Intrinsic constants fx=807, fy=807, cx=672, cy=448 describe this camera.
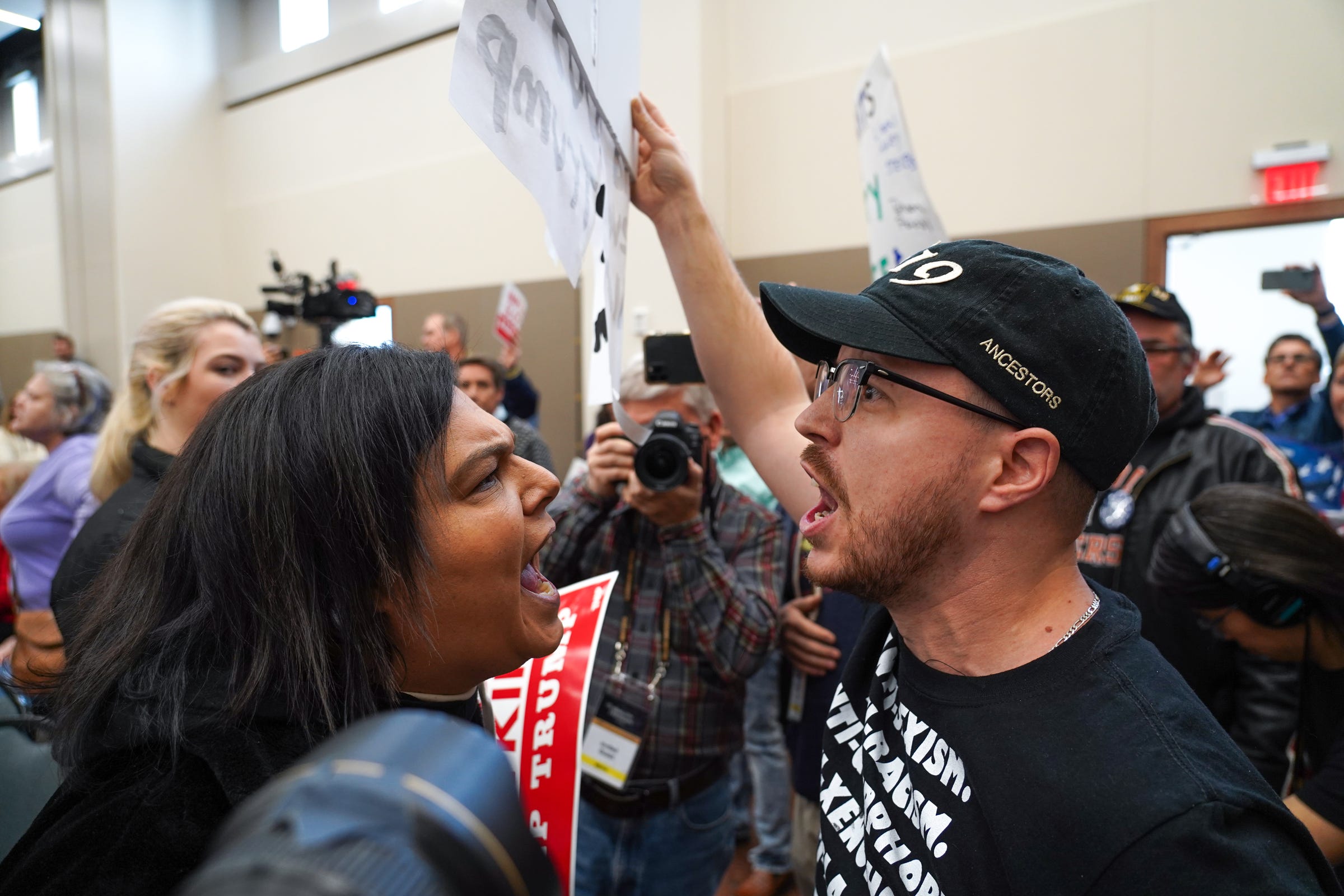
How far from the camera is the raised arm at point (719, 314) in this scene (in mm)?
1378

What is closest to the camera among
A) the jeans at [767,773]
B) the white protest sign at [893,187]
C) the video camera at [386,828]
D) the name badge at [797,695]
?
the video camera at [386,828]

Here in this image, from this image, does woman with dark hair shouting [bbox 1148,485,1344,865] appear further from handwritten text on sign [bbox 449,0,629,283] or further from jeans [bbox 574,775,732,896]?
handwritten text on sign [bbox 449,0,629,283]

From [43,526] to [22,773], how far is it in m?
1.85

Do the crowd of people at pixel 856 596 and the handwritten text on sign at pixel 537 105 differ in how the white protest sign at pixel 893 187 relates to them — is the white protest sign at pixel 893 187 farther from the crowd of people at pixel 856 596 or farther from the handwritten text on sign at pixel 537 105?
the handwritten text on sign at pixel 537 105

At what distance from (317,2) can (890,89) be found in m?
7.99

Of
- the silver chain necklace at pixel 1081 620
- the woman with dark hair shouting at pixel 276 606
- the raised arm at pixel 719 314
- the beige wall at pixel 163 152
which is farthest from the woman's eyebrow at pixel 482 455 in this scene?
the beige wall at pixel 163 152

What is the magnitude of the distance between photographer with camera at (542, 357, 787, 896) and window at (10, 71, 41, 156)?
1141 cm

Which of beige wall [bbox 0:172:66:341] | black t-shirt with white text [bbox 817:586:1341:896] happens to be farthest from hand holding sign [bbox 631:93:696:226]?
beige wall [bbox 0:172:66:341]

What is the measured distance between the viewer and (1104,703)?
2.50 feet

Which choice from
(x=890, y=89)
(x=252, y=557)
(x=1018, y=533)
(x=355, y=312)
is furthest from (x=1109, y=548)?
(x=355, y=312)

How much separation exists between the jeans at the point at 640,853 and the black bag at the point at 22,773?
97cm

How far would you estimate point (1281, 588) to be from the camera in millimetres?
1390

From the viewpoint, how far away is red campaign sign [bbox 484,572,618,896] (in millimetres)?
1178

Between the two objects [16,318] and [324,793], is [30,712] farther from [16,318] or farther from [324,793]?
[16,318]
